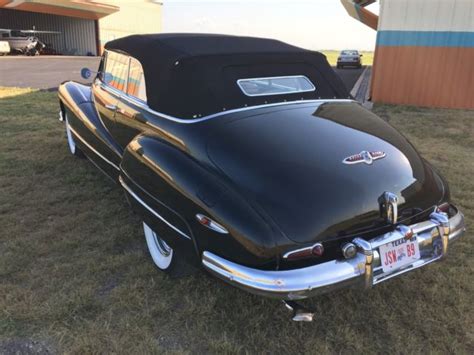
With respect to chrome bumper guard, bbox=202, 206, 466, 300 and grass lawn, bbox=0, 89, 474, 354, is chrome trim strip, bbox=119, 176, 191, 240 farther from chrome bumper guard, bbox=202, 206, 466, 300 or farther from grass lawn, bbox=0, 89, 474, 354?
grass lawn, bbox=0, 89, 474, 354

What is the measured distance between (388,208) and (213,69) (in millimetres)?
1474

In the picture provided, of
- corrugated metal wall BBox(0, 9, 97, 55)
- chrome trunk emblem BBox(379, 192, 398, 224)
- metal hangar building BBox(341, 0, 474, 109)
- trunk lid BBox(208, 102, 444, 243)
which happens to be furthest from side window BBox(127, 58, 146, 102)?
corrugated metal wall BBox(0, 9, 97, 55)

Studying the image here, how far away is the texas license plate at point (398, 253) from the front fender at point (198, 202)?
618 millimetres

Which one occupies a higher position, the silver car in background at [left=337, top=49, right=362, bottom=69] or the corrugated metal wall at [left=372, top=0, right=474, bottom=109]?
the corrugated metal wall at [left=372, top=0, right=474, bottom=109]

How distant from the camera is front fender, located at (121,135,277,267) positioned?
208 cm

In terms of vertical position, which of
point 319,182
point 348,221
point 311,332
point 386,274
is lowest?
point 311,332

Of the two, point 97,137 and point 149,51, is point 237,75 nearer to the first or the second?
point 149,51

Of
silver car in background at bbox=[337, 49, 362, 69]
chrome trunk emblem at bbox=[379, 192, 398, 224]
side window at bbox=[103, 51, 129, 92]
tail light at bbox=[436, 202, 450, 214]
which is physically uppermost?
side window at bbox=[103, 51, 129, 92]

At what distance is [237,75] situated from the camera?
2.99 m

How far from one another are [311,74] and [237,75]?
0.67 metres

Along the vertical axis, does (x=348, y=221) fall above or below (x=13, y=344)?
above

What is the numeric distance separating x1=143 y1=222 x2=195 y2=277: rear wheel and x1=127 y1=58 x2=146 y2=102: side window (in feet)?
3.37

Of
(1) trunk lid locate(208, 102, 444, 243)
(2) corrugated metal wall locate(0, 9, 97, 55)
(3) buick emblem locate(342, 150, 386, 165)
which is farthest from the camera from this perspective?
(2) corrugated metal wall locate(0, 9, 97, 55)

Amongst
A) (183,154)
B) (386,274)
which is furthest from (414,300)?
(183,154)
